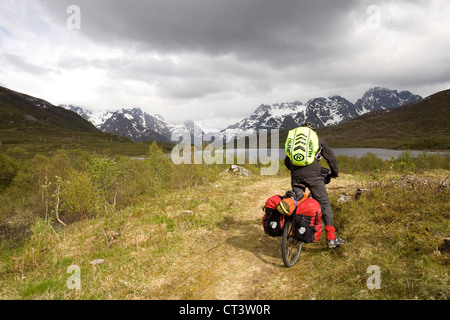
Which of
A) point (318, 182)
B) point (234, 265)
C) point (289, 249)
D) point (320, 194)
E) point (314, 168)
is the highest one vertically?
point (314, 168)

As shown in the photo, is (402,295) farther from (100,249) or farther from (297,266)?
(100,249)

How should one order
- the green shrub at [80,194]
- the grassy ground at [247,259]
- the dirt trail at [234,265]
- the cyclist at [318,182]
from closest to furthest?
the grassy ground at [247,259]
the dirt trail at [234,265]
the cyclist at [318,182]
the green shrub at [80,194]

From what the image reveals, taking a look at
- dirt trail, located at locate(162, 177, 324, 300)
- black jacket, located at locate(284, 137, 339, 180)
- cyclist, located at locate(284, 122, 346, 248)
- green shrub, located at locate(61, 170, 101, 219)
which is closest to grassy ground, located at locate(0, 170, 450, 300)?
dirt trail, located at locate(162, 177, 324, 300)

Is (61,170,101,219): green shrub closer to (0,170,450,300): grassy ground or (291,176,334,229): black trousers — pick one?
(0,170,450,300): grassy ground

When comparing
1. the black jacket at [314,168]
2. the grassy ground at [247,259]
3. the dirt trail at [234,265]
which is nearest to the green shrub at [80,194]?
the grassy ground at [247,259]

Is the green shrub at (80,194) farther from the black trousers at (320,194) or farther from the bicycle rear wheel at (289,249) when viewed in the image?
the black trousers at (320,194)

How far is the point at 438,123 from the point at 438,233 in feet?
879

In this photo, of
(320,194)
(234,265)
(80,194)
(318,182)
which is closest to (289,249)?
(234,265)

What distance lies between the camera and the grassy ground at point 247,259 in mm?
4359

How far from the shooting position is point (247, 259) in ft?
20.2

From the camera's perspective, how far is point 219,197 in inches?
515

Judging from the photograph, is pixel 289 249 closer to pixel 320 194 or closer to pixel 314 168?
pixel 320 194

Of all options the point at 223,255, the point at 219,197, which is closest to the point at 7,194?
the point at 219,197
